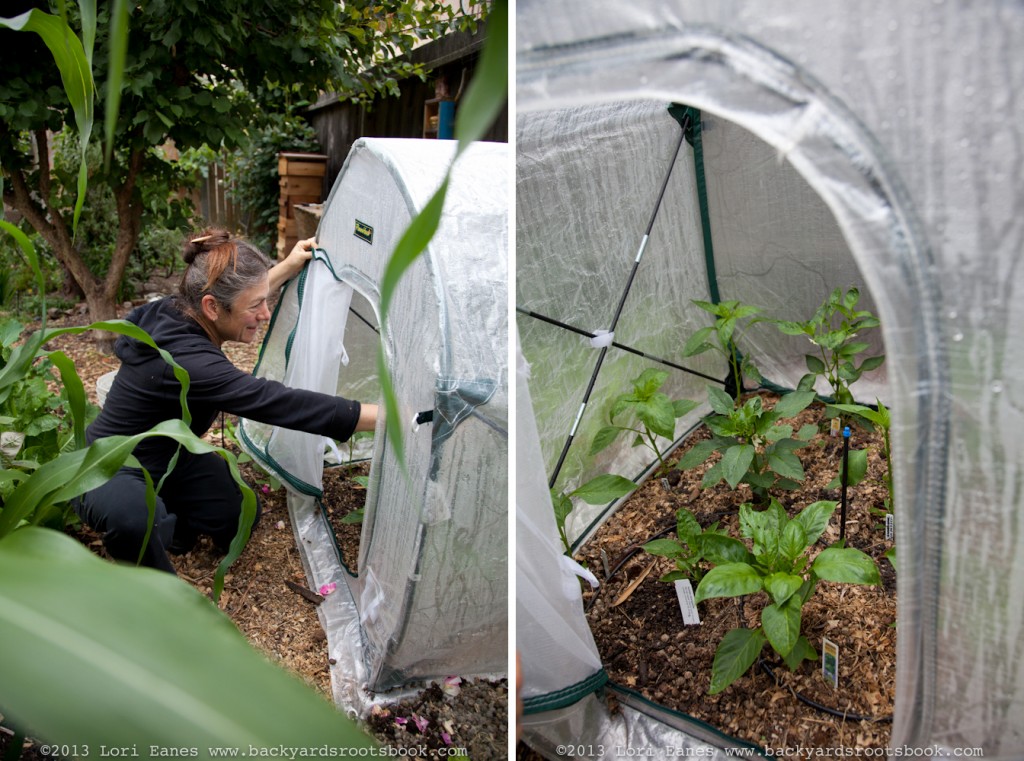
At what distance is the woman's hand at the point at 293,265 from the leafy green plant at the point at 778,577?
134 centimetres

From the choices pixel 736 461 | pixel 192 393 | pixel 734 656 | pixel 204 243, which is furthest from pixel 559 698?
pixel 204 243

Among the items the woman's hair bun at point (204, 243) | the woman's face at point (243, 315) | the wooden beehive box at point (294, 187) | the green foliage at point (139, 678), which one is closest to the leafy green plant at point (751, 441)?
the woman's face at point (243, 315)

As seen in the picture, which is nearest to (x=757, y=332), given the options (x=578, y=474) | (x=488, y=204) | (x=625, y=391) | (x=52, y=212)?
(x=625, y=391)

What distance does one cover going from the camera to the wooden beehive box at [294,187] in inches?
205

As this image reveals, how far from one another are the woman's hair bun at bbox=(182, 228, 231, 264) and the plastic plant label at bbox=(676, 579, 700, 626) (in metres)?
1.23

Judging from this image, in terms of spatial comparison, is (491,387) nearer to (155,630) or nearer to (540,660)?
(540,660)

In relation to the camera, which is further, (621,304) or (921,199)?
(621,304)

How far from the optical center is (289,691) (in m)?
0.29

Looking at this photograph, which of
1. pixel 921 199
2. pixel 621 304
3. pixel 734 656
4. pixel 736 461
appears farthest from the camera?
pixel 621 304

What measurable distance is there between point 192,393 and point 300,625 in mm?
575

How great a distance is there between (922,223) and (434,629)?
107 centimetres

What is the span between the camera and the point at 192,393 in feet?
5.23

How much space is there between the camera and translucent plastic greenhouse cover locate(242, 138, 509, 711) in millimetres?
1256

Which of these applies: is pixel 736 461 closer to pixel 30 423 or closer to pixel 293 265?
pixel 293 265
